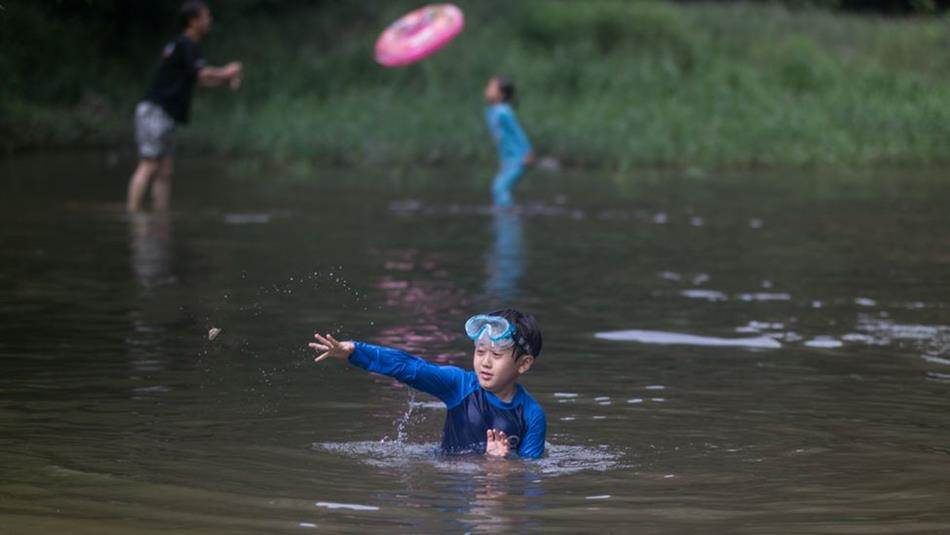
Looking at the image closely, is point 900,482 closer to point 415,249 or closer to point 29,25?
point 415,249

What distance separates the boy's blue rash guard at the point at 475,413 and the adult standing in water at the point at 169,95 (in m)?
9.30

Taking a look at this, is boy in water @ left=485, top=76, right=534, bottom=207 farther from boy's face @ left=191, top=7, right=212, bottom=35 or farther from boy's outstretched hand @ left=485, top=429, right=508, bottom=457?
boy's outstretched hand @ left=485, top=429, right=508, bottom=457

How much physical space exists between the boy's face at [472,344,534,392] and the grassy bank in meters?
17.9

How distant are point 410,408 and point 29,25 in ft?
79.0

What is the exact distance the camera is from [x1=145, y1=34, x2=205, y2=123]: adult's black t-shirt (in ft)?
53.5

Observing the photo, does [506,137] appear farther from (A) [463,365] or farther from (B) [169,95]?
(A) [463,365]

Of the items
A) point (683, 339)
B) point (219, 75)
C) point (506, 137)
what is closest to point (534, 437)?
point (683, 339)

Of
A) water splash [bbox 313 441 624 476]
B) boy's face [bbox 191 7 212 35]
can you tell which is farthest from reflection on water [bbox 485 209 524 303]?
water splash [bbox 313 441 624 476]

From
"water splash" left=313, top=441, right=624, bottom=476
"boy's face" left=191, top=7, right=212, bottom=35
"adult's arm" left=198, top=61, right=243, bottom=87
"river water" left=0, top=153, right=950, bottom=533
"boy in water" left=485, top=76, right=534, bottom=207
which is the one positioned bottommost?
"water splash" left=313, top=441, right=624, bottom=476

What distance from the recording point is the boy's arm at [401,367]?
6617mm

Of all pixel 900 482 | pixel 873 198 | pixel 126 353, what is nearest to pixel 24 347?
pixel 126 353

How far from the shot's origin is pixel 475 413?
7.27 m

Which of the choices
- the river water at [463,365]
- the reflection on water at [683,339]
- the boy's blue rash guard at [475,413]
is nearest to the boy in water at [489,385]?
the boy's blue rash guard at [475,413]

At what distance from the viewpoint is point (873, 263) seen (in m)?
13.9
